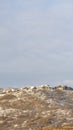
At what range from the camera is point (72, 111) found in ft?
265

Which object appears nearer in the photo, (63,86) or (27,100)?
(27,100)

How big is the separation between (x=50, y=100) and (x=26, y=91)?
6.54 metres

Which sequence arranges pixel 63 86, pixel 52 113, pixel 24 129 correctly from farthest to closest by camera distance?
pixel 63 86, pixel 52 113, pixel 24 129

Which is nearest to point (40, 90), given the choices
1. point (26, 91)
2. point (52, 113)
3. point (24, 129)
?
point (26, 91)

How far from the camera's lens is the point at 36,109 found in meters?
81.9

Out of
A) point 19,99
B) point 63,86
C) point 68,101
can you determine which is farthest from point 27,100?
point 63,86

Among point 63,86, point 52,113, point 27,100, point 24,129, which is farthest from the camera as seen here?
point 63,86

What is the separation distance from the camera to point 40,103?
83.9 meters

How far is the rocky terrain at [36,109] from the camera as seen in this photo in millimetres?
76688

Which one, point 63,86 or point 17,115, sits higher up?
point 63,86

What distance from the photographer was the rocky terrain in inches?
3019

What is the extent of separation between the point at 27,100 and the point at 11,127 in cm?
978

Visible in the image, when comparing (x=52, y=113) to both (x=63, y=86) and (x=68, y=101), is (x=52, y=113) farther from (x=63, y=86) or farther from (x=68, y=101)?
(x=63, y=86)

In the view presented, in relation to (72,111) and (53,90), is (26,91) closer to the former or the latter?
(53,90)
